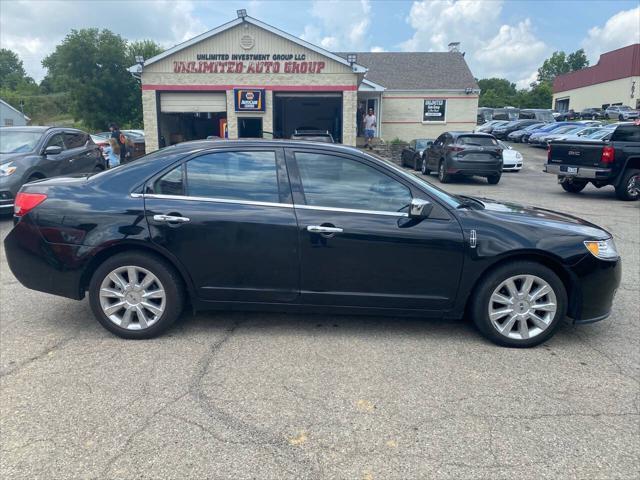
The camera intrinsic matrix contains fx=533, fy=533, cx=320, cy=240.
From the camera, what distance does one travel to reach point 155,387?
3.55 m

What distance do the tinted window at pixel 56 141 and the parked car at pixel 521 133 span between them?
31.4 metres

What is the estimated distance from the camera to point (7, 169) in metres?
9.24

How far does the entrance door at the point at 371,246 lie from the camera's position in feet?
13.7

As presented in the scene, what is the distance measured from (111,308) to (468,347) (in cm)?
289

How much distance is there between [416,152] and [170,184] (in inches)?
712

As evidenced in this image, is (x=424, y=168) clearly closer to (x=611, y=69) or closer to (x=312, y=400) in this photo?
(x=312, y=400)

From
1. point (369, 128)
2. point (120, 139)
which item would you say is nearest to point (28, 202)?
point (120, 139)

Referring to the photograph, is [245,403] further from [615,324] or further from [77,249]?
[615,324]

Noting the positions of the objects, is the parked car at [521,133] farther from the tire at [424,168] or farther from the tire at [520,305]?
the tire at [520,305]

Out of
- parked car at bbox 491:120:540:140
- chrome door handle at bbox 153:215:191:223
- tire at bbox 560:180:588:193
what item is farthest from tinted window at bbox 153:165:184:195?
parked car at bbox 491:120:540:140

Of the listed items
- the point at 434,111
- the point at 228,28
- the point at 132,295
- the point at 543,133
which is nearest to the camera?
the point at 132,295

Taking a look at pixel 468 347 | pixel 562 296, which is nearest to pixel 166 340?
pixel 468 347

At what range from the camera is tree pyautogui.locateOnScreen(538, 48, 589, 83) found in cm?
10531

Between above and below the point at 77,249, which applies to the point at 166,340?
below
